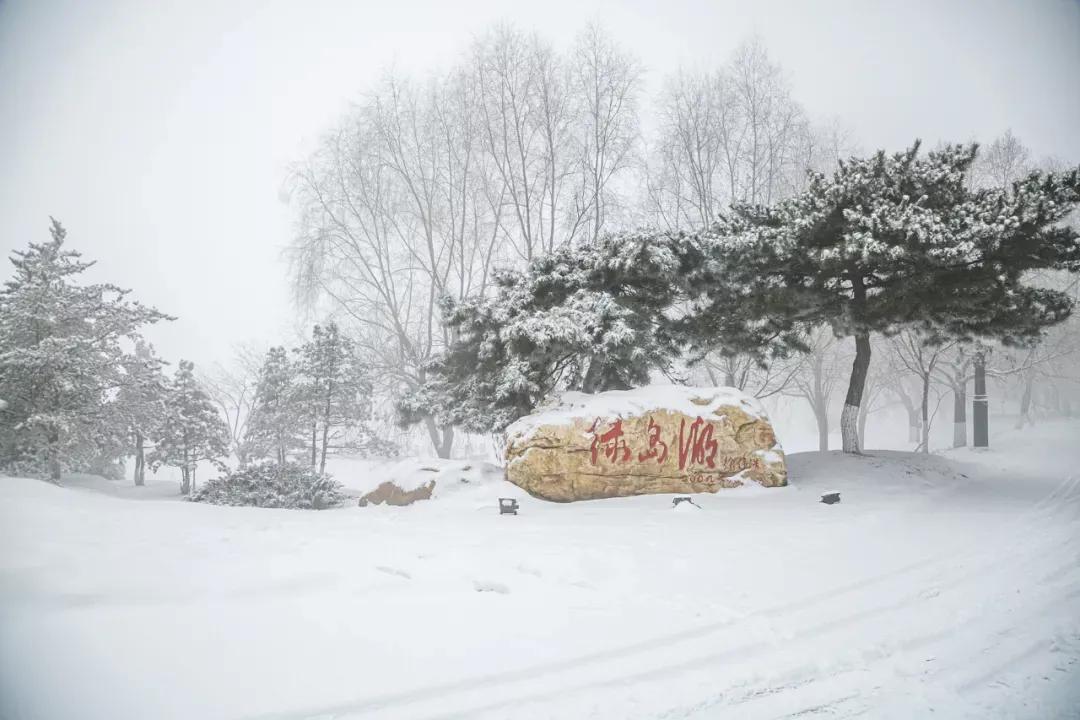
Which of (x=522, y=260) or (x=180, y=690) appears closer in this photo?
Answer: (x=180, y=690)

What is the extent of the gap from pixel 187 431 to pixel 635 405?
16.1 m

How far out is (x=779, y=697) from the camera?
2.42 metres

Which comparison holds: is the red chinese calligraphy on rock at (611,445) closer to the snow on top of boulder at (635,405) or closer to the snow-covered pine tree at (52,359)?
the snow on top of boulder at (635,405)

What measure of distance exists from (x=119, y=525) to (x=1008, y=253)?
12.9 meters

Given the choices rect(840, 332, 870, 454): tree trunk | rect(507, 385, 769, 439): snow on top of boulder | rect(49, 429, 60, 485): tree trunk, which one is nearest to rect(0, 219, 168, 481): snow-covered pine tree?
rect(49, 429, 60, 485): tree trunk

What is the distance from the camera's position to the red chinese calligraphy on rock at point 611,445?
838 cm

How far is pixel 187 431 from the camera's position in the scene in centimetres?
1672

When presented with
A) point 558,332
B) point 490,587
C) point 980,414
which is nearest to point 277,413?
point 558,332

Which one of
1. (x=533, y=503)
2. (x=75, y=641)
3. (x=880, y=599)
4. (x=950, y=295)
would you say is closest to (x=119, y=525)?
(x=75, y=641)

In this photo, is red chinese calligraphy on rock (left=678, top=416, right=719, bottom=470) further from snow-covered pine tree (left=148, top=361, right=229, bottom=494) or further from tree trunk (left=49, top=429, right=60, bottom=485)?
snow-covered pine tree (left=148, top=361, right=229, bottom=494)

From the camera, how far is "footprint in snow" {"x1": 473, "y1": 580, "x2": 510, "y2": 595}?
370 centimetres

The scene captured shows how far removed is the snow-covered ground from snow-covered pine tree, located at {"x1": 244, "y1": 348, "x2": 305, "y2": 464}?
36.0 feet

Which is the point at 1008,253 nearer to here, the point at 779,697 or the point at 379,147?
the point at 779,697

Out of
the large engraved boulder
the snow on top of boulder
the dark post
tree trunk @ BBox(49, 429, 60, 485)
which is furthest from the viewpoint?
the dark post
